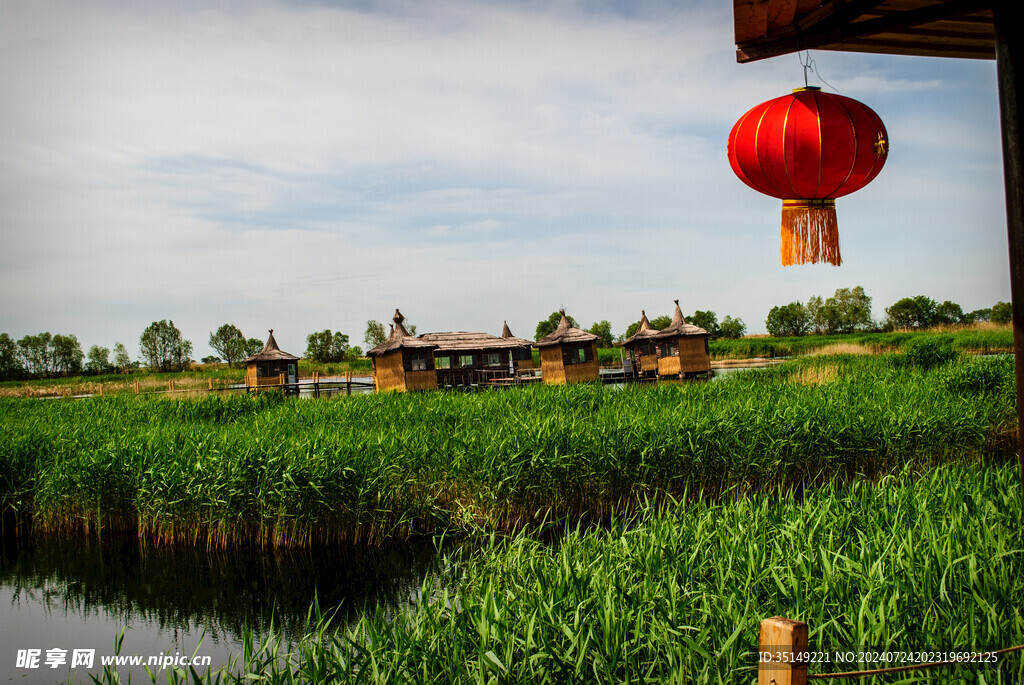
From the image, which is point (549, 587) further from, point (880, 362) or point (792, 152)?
point (880, 362)

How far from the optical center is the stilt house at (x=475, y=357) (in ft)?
78.0

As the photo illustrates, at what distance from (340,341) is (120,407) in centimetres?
4142

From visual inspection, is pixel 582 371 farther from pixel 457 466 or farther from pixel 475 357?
pixel 457 466

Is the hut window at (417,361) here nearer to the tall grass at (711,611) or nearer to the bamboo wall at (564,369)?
the bamboo wall at (564,369)

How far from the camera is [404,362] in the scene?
21094 millimetres

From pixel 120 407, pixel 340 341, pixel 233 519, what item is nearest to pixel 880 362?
pixel 233 519

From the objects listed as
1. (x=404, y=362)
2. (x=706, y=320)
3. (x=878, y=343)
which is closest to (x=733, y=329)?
(x=706, y=320)

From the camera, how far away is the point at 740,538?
14.7ft

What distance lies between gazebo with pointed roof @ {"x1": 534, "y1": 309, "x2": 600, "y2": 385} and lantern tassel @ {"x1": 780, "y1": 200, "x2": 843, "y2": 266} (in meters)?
17.7

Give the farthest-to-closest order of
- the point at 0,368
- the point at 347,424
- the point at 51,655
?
the point at 0,368 → the point at 347,424 → the point at 51,655

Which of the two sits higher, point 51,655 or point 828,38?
point 828,38

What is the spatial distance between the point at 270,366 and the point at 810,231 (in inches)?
1042

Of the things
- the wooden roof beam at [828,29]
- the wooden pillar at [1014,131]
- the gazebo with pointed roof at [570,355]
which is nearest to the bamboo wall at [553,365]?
the gazebo with pointed roof at [570,355]

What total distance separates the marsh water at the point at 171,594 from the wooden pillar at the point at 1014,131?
14.3 feet
